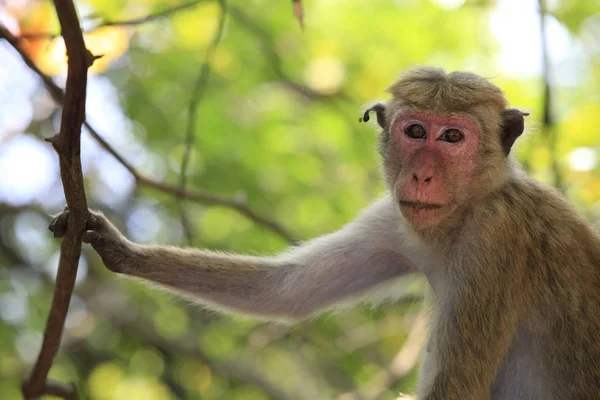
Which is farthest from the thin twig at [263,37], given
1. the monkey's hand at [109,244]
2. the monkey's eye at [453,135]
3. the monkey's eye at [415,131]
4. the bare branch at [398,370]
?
the monkey's hand at [109,244]

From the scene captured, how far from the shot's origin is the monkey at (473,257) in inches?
195

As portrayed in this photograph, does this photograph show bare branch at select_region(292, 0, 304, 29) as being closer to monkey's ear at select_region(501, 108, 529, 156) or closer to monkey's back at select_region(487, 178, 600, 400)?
monkey's ear at select_region(501, 108, 529, 156)

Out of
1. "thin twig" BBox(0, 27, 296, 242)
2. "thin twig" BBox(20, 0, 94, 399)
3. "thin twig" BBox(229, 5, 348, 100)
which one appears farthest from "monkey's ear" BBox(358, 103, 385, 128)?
"thin twig" BBox(229, 5, 348, 100)

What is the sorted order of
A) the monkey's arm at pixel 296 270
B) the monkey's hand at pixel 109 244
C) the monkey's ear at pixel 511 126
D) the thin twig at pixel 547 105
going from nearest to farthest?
the monkey's hand at pixel 109 244, the monkey's ear at pixel 511 126, the monkey's arm at pixel 296 270, the thin twig at pixel 547 105

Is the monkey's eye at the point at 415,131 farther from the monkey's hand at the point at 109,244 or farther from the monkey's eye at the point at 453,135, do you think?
the monkey's hand at the point at 109,244

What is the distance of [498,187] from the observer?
5.32 m

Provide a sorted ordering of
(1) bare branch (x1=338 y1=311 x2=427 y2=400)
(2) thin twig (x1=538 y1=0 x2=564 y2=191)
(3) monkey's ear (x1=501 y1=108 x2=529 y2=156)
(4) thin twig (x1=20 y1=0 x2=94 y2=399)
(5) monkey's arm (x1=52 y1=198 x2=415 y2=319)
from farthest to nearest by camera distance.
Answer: (1) bare branch (x1=338 y1=311 x2=427 y2=400) → (2) thin twig (x1=538 y1=0 x2=564 y2=191) → (5) monkey's arm (x1=52 y1=198 x2=415 y2=319) → (3) monkey's ear (x1=501 y1=108 x2=529 y2=156) → (4) thin twig (x1=20 y1=0 x2=94 y2=399)

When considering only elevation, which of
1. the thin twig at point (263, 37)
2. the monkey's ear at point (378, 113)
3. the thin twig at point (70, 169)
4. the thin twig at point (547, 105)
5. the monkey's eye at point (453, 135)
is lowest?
the thin twig at point (70, 169)

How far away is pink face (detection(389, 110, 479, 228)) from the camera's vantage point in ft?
16.0

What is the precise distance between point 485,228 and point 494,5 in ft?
14.0

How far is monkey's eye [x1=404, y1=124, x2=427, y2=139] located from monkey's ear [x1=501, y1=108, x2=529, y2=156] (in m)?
0.59

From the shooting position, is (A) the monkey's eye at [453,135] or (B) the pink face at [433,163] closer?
(B) the pink face at [433,163]

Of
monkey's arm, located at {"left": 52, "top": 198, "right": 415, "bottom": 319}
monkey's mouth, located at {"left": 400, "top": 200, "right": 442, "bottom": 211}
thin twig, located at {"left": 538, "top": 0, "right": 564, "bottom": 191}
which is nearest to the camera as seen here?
monkey's mouth, located at {"left": 400, "top": 200, "right": 442, "bottom": 211}

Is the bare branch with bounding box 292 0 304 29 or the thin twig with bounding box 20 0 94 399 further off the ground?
the bare branch with bounding box 292 0 304 29
